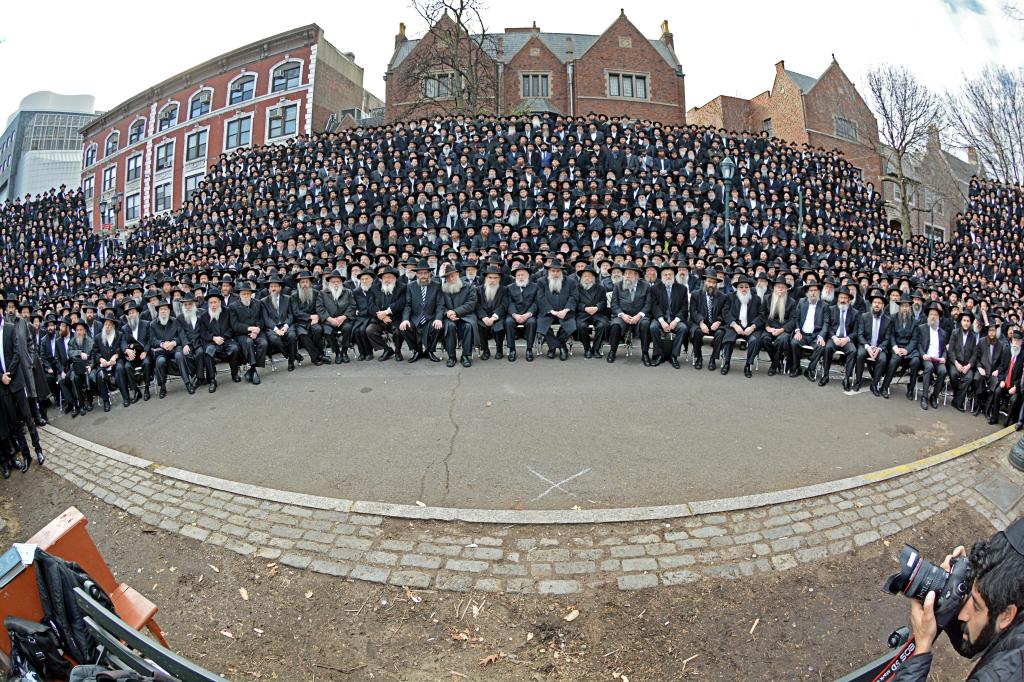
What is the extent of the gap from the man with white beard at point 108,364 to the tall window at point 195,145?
3792 centimetres

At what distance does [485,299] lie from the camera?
10.9 metres

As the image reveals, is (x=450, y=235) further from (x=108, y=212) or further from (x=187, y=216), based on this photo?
(x=108, y=212)

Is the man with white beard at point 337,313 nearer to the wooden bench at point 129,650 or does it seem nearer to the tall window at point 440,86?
the wooden bench at point 129,650

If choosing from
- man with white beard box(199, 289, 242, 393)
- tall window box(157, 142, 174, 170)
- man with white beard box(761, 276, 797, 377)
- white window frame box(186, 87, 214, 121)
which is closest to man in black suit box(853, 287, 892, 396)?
man with white beard box(761, 276, 797, 377)

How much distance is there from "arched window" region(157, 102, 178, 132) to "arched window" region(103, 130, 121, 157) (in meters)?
5.82

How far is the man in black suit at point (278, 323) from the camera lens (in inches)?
414

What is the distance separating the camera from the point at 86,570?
3320mm

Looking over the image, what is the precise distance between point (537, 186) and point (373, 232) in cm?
536

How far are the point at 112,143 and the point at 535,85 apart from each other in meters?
36.1

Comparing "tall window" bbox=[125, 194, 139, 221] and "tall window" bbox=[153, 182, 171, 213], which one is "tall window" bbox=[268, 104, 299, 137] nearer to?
"tall window" bbox=[153, 182, 171, 213]

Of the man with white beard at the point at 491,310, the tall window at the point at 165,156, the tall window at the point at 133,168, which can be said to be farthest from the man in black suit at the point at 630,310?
the tall window at the point at 133,168

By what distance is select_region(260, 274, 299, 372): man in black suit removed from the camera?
1052 cm

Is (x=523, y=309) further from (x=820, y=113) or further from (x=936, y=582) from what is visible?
(x=820, y=113)

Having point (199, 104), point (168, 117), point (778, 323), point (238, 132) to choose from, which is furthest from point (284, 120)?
point (778, 323)
